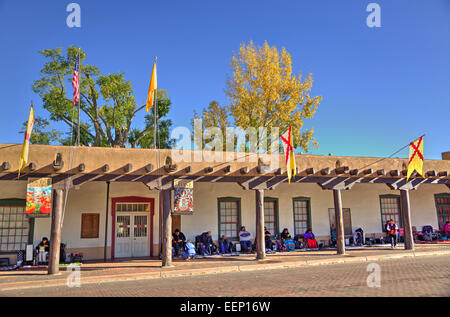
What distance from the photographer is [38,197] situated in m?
12.2

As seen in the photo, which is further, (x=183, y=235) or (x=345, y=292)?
(x=183, y=235)

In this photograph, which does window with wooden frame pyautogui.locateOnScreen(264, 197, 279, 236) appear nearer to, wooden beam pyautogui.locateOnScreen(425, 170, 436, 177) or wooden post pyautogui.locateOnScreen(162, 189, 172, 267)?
wooden post pyautogui.locateOnScreen(162, 189, 172, 267)

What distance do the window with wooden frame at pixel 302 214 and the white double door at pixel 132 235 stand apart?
797 centimetres

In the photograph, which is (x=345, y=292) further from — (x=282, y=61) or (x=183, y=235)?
(x=282, y=61)

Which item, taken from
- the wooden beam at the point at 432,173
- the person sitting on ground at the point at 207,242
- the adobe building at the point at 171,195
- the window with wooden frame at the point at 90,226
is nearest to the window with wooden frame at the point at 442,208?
the adobe building at the point at 171,195

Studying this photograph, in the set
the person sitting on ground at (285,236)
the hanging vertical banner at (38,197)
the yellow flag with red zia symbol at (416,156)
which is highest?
the yellow flag with red zia symbol at (416,156)

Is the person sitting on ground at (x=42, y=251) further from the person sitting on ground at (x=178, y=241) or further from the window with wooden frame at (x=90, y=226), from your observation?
the person sitting on ground at (x=178, y=241)

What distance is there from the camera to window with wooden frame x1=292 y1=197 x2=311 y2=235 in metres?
19.4

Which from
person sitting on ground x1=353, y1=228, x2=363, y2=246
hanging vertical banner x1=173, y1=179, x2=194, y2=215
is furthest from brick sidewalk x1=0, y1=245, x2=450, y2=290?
person sitting on ground x1=353, y1=228, x2=363, y2=246

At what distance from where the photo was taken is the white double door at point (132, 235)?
647 inches

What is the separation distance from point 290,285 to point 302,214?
10868 mm

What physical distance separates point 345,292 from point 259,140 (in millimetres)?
18073

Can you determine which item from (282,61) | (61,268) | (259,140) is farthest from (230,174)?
(282,61)
